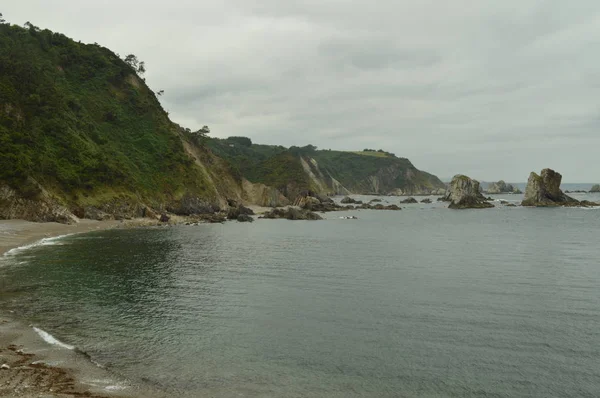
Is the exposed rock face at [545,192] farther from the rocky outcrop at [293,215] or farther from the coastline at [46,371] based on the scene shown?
the coastline at [46,371]

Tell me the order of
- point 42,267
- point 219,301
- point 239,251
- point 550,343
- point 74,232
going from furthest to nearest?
point 74,232 → point 239,251 → point 42,267 → point 219,301 → point 550,343

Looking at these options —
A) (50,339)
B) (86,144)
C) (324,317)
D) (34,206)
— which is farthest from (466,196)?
(50,339)

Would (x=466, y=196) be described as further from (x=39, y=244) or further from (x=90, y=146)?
(x=39, y=244)

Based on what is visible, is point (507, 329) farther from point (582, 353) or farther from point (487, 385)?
point (487, 385)

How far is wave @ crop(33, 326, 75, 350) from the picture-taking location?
18.3 metres

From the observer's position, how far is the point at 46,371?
49.4ft

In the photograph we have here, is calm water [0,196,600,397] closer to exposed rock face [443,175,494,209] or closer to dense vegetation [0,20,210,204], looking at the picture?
dense vegetation [0,20,210,204]

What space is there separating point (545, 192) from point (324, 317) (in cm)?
14240

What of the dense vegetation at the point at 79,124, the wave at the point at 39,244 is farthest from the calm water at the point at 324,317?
the dense vegetation at the point at 79,124

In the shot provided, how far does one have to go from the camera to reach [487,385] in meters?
15.5

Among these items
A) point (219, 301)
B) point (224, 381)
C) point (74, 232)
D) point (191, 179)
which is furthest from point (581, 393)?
point (191, 179)

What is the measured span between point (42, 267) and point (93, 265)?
13.6 ft

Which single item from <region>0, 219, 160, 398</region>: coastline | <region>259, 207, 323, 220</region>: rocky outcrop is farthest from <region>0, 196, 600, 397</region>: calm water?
<region>259, 207, 323, 220</region>: rocky outcrop

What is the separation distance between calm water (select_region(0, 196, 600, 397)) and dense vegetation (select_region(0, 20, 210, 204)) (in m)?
31.1
